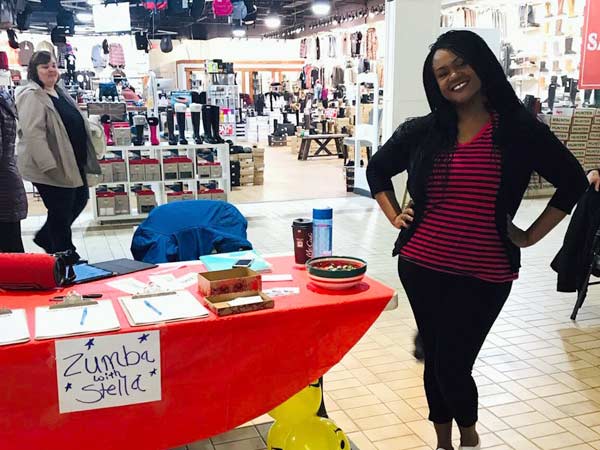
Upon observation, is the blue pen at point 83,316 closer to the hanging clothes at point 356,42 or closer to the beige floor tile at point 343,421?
the beige floor tile at point 343,421

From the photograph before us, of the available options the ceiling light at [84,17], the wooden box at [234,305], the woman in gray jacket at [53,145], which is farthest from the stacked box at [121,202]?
the ceiling light at [84,17]

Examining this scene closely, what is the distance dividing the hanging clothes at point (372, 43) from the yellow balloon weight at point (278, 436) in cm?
1286

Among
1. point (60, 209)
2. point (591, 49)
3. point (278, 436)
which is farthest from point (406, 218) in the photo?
point (591, 49)

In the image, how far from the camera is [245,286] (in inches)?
77.5

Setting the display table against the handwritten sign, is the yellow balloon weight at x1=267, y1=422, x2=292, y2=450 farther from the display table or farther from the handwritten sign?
the display table

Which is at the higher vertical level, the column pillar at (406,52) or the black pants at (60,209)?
the column pillar at (406,52)

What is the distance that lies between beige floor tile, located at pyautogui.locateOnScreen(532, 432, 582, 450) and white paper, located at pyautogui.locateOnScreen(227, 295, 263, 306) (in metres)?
1.46

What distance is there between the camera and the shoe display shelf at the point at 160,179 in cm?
683

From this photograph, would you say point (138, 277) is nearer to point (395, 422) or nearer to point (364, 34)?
point (395, 422)

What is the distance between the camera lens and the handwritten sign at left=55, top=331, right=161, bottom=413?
1658mm

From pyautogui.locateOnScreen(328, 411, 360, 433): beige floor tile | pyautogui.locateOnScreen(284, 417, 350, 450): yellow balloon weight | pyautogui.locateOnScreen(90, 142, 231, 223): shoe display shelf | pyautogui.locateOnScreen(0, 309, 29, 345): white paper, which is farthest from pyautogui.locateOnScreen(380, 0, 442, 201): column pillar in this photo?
→ pyautogui.locateOnScreen(0, 309, 29, 345): white paper

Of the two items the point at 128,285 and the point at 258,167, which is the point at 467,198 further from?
the point at 258,167

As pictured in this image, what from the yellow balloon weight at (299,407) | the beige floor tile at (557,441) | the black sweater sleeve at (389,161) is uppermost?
the black sweater sleeve at (389,161)

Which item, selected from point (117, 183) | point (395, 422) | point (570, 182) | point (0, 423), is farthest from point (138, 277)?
point (117, 183)
